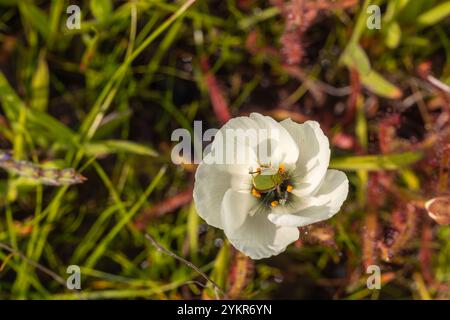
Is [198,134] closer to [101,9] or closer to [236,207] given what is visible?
[101,9]

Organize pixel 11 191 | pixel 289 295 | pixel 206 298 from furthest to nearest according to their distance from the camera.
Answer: pixel 289 295, pixel 11 191, pixel 206 298

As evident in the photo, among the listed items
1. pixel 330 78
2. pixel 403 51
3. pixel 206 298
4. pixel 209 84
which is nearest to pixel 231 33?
pixel 209 84

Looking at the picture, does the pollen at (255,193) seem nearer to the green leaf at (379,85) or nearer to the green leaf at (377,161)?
the green leaf at (377,161)

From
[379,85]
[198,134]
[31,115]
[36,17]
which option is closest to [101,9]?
[36,17]

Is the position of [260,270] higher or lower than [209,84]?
lower

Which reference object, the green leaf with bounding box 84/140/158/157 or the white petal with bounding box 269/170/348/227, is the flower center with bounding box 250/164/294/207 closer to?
the white petal with bounding box 269/170/348/227
